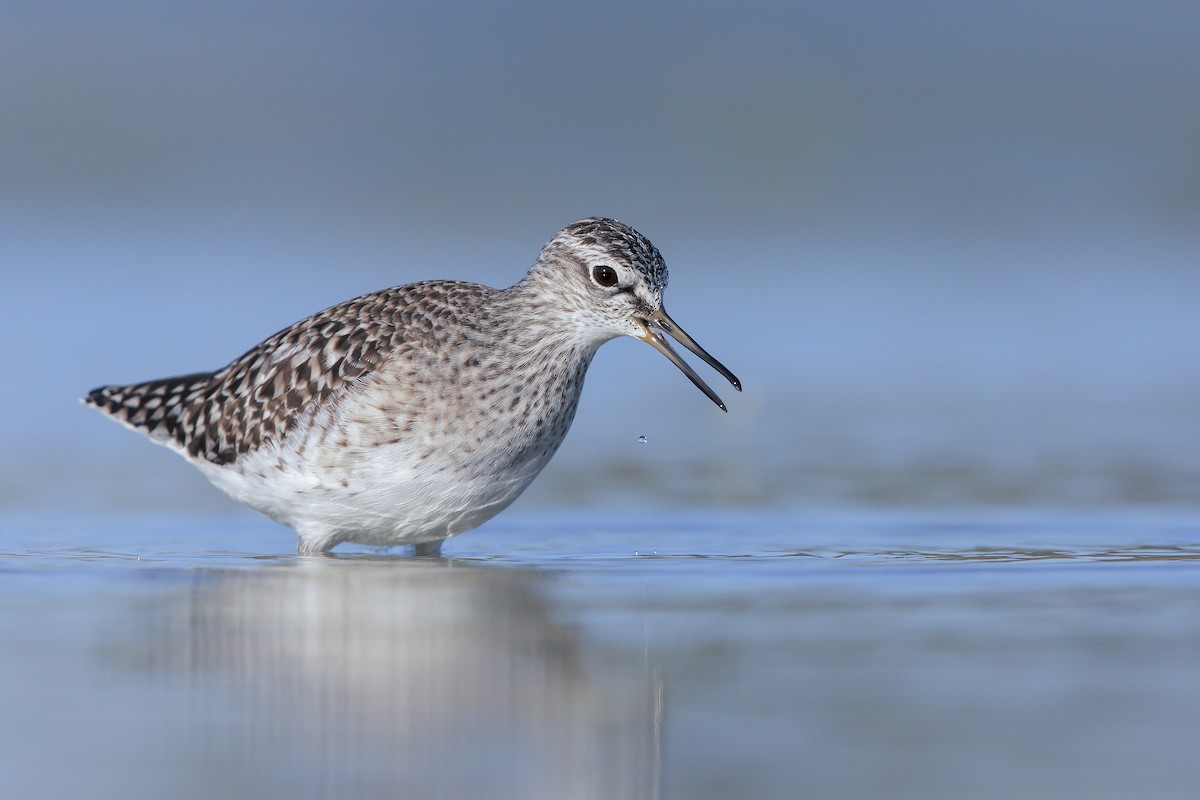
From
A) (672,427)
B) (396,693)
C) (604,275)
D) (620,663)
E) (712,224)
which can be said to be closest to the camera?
(396,693)

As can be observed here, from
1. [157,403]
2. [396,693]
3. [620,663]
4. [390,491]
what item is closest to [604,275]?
[390,491]

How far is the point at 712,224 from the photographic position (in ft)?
66.2

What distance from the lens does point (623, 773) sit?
16.0 feet

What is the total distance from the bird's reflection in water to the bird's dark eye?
1.39 m

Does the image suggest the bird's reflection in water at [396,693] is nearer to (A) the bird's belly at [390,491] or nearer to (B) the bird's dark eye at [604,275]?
(A) the bird's belly at [390,491]

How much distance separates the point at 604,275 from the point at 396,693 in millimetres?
3107

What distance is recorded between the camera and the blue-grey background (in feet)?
17.0

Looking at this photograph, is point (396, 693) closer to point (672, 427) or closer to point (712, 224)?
point (672, 427)

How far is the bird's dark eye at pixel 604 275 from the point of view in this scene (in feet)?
27.2

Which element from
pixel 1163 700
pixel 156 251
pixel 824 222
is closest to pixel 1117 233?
pixel 824 222

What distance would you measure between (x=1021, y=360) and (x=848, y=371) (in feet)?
4.42

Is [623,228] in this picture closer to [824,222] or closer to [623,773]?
[623,773]

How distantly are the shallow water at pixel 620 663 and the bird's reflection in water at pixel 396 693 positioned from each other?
0.01 meters

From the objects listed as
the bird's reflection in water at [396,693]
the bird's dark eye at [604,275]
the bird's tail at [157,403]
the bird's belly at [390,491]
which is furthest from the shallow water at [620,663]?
the bird's dark eye at [604,275]
